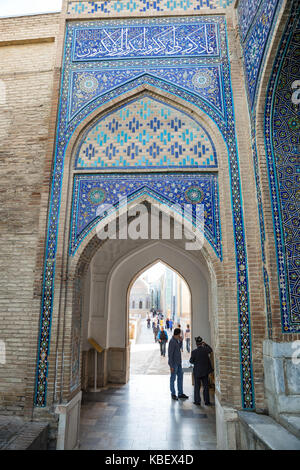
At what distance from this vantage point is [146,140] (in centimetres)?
387

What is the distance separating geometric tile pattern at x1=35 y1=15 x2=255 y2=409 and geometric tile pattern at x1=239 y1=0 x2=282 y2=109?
0.28 meters

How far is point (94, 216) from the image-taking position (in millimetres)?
3617

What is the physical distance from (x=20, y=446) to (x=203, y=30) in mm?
5155

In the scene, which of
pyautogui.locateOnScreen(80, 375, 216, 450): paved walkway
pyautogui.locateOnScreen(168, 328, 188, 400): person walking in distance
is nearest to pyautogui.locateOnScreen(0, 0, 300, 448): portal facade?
pyautogui.locateOnScreen(80, 375, 216, 450): paved walkway

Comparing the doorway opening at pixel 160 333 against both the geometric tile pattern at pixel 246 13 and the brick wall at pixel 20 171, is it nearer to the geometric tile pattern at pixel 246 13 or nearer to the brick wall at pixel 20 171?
the brick wall at pixel 20 171

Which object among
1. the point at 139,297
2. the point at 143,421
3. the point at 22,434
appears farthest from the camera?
the point at 139,297

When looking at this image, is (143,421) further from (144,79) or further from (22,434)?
(144,79)

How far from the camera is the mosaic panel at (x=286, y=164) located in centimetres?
305

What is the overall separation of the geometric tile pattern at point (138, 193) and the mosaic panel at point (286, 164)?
66 cm

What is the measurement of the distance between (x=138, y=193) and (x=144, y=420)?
2.94 m

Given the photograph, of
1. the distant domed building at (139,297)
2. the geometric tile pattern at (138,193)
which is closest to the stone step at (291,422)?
the geometric tile pattern at (138,193)

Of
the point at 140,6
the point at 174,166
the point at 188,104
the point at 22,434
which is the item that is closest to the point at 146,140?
the point at 174,166

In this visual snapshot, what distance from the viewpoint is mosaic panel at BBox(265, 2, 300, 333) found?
3049 mm

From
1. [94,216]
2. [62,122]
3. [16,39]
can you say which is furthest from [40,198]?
[16,39]
